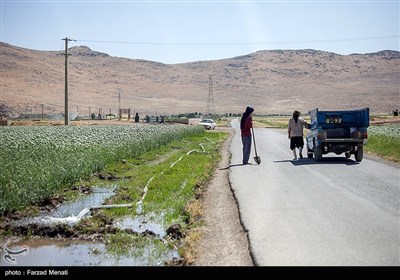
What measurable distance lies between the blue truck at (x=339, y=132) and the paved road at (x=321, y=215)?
9.51 ft

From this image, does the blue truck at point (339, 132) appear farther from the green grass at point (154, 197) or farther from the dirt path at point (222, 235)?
the dirt path at point (222, 235)

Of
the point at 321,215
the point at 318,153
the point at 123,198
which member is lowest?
the point at 123,198

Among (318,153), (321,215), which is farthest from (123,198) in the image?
(318,153)

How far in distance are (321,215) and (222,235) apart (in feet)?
6.92

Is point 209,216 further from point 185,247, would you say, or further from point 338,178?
point 338,178

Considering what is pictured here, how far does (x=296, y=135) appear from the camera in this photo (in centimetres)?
2202

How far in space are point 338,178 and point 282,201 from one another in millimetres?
4330

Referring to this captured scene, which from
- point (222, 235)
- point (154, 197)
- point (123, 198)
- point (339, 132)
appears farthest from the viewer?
point (339, 132)

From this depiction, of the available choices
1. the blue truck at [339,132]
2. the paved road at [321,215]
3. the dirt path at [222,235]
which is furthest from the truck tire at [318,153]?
the dirt path at [222,235]

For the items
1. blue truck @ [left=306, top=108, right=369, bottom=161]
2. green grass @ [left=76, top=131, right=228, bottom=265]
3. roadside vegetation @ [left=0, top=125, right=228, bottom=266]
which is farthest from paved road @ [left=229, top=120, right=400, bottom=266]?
blue truck @ [left=306, top=108, right=369, bottom=161]

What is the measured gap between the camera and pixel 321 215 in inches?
392

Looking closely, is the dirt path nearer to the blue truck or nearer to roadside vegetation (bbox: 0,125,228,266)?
roadside vegetation (bbox: 0,125,228,266)

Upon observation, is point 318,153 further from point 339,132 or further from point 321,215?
point 321,215
